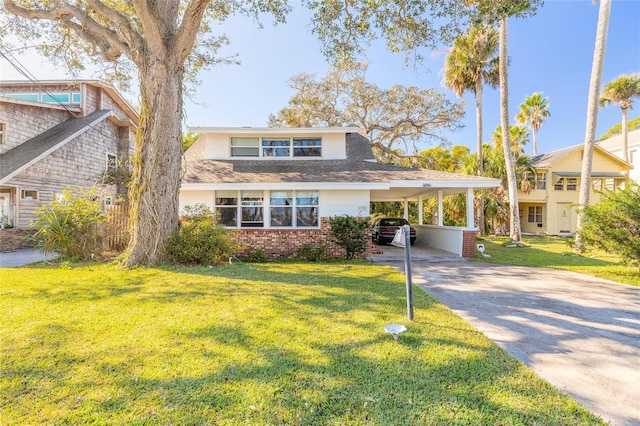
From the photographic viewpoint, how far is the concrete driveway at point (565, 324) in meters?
2.76

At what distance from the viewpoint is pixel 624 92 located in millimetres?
25734

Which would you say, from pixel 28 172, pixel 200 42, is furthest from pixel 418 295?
pixel 28 172

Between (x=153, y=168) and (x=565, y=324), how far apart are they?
31.7ft

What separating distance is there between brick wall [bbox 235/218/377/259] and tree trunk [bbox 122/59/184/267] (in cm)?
308

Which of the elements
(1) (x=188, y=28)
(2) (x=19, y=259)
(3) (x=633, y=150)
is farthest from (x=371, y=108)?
(3) (x=633, y=150)

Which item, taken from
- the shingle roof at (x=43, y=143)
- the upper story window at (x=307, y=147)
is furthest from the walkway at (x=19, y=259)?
the upper story window at (x=307, y=147)

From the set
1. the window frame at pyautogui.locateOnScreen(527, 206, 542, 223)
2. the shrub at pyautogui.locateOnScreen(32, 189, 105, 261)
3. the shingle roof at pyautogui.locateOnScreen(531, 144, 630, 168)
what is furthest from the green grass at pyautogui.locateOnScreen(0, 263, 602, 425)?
the shingle roof at pyautogui.locateOnScreen(531, 144, 630, 168)

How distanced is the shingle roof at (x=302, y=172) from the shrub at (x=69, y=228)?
3.05 meters

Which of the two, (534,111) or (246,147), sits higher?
(534,111)

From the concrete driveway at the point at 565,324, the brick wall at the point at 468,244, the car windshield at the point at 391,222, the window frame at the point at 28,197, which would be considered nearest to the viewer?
the concrete driveway at the point at 565,324

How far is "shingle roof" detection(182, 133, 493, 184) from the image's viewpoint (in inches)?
425

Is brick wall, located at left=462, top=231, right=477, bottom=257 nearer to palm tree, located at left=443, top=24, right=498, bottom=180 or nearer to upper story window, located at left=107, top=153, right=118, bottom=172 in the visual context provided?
palm tree, located at left=443, top=24, right=498, bottom=180

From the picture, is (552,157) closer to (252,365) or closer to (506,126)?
(506,126)

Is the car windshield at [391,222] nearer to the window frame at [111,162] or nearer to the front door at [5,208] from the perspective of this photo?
the window frame at [111,162]
